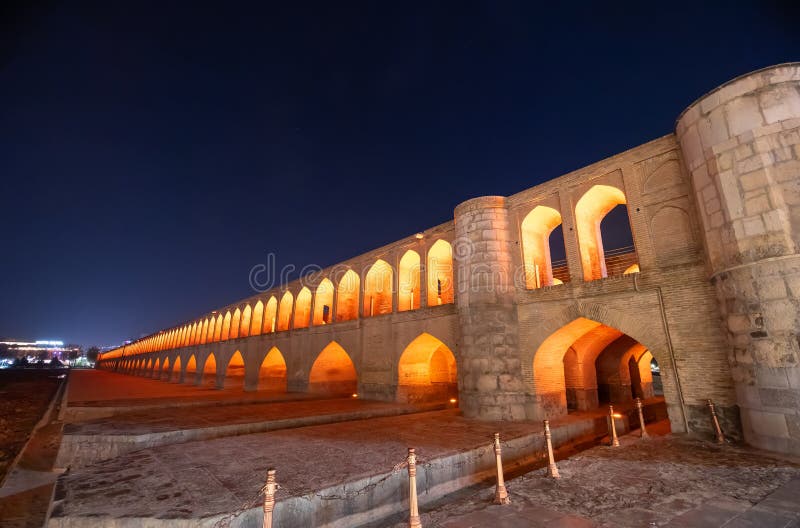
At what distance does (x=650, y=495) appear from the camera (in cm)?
446

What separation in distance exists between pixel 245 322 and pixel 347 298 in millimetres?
11799

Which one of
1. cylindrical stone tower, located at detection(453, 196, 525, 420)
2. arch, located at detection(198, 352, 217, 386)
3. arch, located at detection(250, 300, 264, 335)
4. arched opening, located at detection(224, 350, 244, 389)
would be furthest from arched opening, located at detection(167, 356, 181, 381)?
cylindrical stone tower, located at detection(453, 196, 525, 420)

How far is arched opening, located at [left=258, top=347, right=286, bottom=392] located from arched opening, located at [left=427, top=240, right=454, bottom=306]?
11.1m

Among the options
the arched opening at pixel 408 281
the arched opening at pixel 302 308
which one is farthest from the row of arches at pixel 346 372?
the arched opening at pixel 302 308

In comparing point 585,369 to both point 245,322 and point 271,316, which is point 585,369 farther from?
point 245,322

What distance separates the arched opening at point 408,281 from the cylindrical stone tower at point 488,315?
3.26 meters

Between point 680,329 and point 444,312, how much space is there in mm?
6073

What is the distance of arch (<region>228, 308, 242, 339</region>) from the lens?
26606 mm

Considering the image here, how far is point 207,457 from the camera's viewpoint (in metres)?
6.32

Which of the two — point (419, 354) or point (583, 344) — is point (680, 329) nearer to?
point (583, 344)

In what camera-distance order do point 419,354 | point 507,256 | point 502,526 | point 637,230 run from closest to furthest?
point 502,526, point 637,230, point 507,256, point 419,354

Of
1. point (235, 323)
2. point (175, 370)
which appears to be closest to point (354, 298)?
point (235, 323)

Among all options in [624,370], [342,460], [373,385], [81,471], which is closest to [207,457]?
[81,471]

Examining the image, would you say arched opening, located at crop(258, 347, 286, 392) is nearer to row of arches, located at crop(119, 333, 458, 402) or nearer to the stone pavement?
row of arches, located at crop(119, 333, 458, 402)
